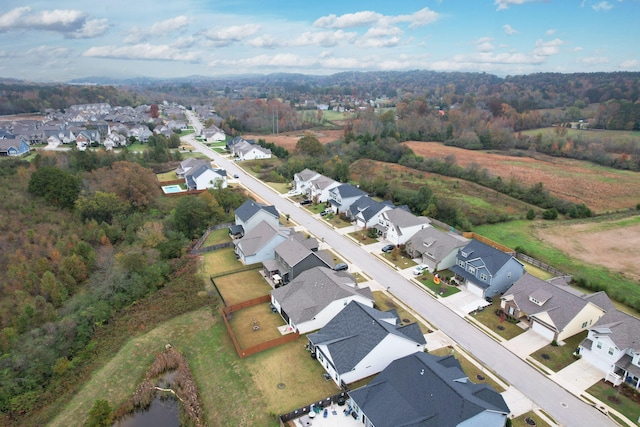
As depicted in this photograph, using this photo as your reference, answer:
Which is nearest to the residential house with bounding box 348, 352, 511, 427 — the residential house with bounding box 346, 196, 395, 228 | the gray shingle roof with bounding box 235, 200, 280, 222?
the residential house with bounding box 346, 196, 395, 228

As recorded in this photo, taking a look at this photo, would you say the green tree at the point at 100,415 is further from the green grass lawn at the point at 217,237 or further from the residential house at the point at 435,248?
the residential house at the point at 435,248

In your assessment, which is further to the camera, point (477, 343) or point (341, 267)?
point (341, 267)

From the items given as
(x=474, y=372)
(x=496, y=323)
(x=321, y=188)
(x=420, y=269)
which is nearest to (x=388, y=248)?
(x=420, y=269)

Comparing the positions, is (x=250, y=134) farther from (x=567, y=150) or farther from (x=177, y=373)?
(x=177, y=373)

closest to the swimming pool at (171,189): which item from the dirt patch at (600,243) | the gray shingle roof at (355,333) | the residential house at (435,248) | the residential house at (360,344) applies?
the residential house at (435,248)

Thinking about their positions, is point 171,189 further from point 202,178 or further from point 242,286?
point 242,286

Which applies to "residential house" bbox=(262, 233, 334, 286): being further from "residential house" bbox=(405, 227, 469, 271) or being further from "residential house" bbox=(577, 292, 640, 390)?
"residential house" bbox=(577, 292, 640, 390)
